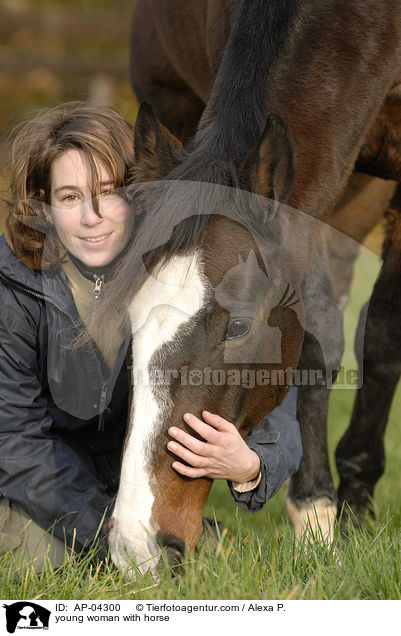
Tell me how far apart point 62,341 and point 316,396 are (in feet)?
4.17

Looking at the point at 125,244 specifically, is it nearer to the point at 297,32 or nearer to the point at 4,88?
the point at 297,32

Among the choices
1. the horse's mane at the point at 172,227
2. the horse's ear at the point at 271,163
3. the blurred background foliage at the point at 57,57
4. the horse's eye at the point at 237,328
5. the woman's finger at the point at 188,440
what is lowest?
the woman's finger at the point at 188,440

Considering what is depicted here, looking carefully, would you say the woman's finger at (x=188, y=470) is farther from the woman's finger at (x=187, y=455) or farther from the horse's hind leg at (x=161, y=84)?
the horse's hind leg at (x=161, y=84)

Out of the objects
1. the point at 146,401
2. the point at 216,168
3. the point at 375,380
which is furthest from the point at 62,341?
the point at 375,380

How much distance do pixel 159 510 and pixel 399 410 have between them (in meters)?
3.26

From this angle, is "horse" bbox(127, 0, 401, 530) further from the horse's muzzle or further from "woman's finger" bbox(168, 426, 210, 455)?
the horse's muzzle

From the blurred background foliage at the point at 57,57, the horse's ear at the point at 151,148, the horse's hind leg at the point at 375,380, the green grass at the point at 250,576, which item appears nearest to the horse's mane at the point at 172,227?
the horse's ear at the point at 151,148

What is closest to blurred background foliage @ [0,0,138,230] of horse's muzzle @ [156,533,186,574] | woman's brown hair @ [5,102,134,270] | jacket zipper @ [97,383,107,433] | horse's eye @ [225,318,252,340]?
woman's brown hair @ [5,102,134,270]

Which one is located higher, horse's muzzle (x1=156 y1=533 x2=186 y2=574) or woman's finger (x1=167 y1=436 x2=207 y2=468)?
woman's finger (x1=167 y1=436 x2=207 y2=468)

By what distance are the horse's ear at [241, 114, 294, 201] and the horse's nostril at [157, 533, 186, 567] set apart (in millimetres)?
971

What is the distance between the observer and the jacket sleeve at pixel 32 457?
2.46m

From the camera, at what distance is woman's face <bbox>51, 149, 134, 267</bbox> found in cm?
238
